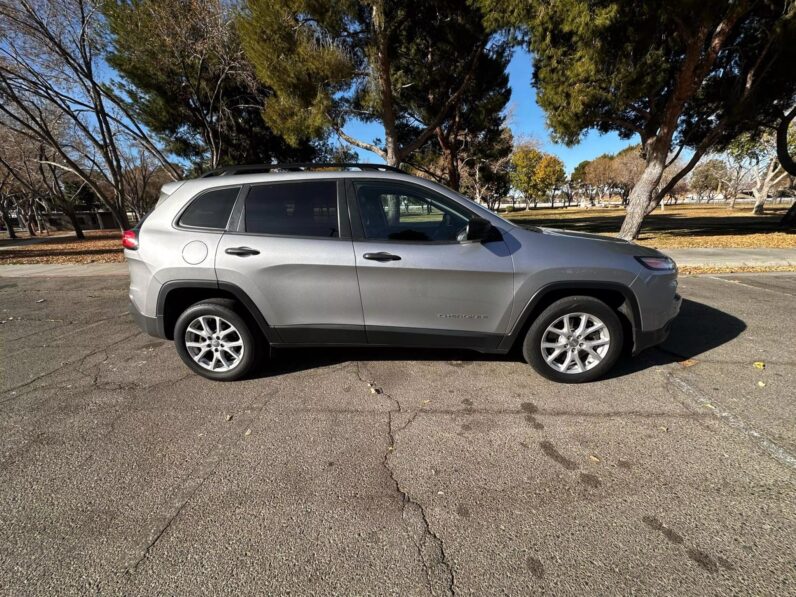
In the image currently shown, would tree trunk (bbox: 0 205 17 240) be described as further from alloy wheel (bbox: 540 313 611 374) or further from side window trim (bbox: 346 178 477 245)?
alloy wheel (bbox: 540 313 611 374)

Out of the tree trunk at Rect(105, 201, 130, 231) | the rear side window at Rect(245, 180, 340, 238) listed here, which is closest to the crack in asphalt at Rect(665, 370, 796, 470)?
the rear side window at Rect(245, 180, 340, 238)

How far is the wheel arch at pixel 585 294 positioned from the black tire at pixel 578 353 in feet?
0.21

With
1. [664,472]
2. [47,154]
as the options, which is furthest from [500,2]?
[47,154]

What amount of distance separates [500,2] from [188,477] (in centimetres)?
1120

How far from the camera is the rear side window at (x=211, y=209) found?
10.1ft

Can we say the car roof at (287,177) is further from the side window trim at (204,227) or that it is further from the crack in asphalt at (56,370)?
the crack in asphalt at (56,370)

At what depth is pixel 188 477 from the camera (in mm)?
2107

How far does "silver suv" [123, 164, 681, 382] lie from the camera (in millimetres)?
2865

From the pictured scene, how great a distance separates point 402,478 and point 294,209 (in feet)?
7.44

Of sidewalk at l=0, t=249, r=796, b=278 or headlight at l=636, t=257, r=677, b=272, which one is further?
sidewalk at l=0, t=249, r=796, b=278

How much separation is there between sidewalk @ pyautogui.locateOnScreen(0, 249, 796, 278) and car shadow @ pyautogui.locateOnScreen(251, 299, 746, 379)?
196 inches

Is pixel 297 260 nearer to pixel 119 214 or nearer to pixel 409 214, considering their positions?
pixel 409 214

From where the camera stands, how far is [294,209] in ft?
9.91

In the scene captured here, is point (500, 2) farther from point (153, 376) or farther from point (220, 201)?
point (153, 376)
